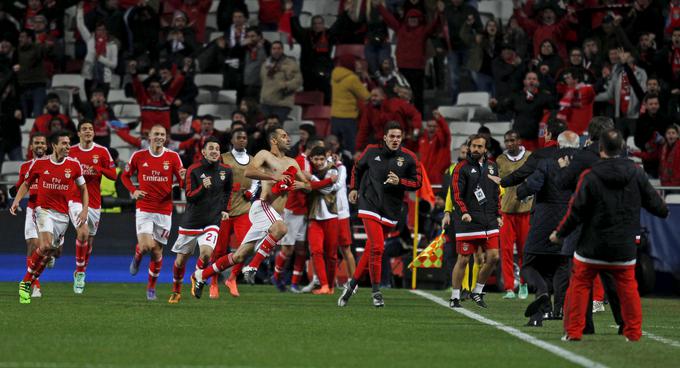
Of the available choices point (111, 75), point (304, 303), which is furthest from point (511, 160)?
point (111, 75)

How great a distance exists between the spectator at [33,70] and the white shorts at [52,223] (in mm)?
10874

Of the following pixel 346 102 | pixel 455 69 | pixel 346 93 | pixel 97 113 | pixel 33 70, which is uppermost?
pixel 455 69

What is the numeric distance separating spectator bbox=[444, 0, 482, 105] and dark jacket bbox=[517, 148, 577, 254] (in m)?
12.8

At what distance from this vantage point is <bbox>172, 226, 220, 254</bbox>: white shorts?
57.4ft

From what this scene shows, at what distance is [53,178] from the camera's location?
57.8 feet

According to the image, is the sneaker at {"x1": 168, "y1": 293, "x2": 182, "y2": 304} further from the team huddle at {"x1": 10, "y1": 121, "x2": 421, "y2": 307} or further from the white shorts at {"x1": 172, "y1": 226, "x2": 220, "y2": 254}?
the white shorts at {"x1": 172, "y1": 226, "x2": 220, "y2": 254}

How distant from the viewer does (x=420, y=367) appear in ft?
32.4

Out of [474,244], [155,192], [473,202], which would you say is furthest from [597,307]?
[155,192]

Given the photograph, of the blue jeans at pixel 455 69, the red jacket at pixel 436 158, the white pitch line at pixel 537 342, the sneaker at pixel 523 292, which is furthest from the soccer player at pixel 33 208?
the blue jeans at pixel 455 69

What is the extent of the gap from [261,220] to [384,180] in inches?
71.0

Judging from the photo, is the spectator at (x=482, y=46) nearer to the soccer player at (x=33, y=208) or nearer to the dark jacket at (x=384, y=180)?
the dark jacket at (x=384, y=180)

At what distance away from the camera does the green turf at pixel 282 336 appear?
10266 mm

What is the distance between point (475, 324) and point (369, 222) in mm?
3032

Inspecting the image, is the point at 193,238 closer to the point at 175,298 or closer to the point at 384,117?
the point at 175,298
